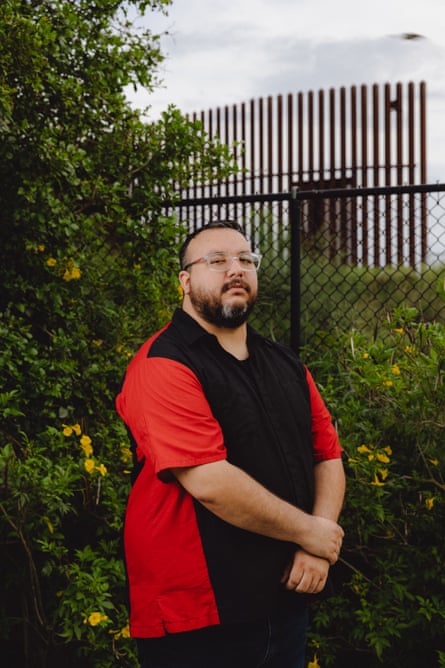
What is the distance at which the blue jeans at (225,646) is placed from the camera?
1.70 meters

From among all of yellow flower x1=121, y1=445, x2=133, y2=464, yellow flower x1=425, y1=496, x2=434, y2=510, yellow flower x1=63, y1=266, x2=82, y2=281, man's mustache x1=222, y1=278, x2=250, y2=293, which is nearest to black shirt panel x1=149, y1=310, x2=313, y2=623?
man's mustache x1=222, y1=278, x2=250, y2=293

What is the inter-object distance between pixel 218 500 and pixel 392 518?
1.23 meters

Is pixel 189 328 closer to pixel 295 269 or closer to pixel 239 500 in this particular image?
pixel 239 500

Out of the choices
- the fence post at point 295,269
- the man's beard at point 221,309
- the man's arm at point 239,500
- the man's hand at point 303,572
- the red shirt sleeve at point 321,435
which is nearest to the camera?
the man's arm at point 239,500

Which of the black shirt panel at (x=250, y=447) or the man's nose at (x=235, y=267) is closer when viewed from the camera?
the black shirt panel at (x=250, y=447)

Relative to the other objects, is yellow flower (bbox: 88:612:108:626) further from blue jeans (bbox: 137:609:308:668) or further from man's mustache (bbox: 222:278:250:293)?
man's mustache (bbox: 222:278:250:293)

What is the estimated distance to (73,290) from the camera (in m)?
3.28

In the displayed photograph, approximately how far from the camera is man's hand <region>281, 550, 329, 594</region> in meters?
1.73

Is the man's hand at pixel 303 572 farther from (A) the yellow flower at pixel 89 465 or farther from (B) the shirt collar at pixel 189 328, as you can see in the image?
(A) the yellow flower at pixel 89 465

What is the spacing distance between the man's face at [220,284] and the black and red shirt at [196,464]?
0.06 m

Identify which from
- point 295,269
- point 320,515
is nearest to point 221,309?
point 320,515

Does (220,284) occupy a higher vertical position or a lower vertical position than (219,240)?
lower

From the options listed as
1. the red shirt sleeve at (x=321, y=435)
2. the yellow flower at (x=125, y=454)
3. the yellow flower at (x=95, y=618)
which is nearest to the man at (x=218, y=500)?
the red shirt sleeve at (x=321, y=435)

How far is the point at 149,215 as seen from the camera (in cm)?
349
